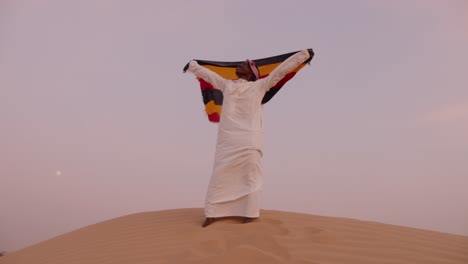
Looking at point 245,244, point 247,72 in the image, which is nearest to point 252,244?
point 245,244

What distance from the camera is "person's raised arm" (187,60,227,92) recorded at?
4551 millimetres

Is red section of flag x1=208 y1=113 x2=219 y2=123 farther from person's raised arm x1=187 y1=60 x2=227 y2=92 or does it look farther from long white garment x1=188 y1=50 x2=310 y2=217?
long white garment x1=188 y1=50 x2=310 y2=217

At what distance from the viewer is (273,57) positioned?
501cm

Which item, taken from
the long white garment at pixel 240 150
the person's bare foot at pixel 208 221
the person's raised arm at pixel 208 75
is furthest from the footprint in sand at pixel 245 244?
the person's raised arm at pixel 208 75

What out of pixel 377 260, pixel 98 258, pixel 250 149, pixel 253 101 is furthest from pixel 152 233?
pixel 377 260

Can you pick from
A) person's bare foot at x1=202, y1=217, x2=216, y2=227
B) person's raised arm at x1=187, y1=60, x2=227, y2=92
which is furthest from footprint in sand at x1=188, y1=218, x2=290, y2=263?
person's raised arm at x1=187, y1=60, x2=227, y2=92

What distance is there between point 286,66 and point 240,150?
1.15 metres

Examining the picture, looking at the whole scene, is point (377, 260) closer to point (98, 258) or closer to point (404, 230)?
point (404, 230)

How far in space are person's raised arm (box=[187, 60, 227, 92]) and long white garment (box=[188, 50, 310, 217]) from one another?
0.18 m

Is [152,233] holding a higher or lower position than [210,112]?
lower

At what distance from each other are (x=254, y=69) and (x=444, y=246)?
2.86m

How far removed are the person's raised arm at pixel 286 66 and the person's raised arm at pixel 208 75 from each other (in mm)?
587

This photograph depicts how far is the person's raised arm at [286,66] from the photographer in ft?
13.6

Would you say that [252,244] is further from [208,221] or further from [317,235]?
[208,221]
